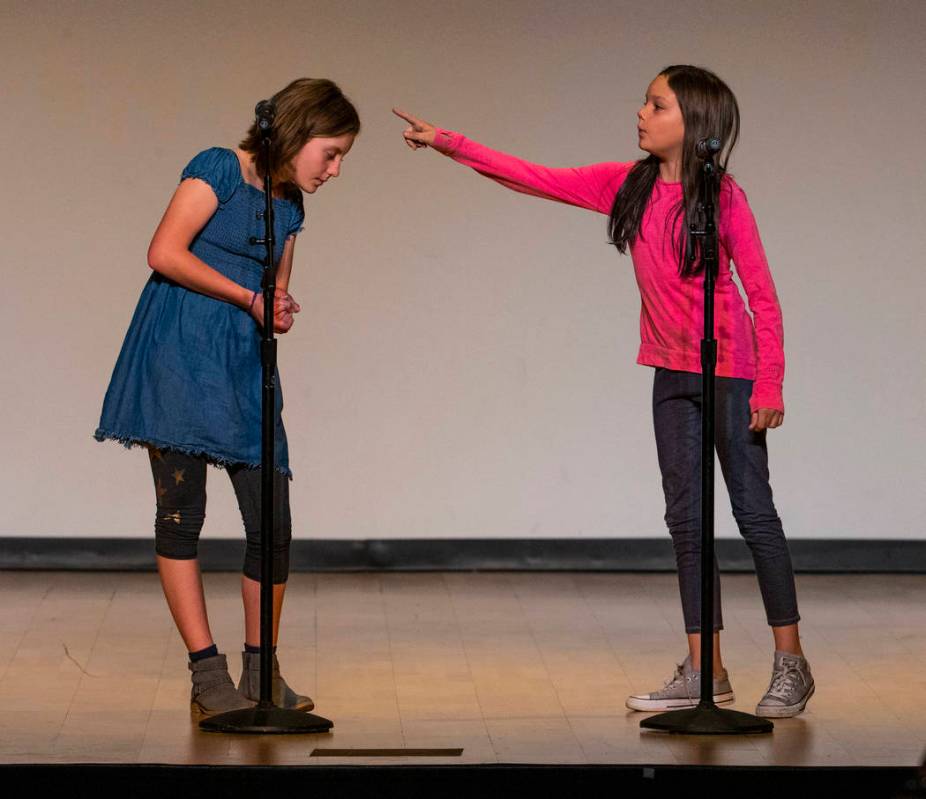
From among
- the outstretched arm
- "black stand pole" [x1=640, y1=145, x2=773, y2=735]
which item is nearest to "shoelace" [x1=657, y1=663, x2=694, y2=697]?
"black stand pole" [x1=640, y1=145, x2=773, y2=735]

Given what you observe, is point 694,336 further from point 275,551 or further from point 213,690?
point 213,690

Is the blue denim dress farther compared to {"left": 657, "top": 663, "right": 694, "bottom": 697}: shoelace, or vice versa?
{"left": 657, "top": 663, "right": 694, "bottom": 697}: shoelace

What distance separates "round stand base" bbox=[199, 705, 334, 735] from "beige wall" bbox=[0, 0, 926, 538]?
7.07 ft

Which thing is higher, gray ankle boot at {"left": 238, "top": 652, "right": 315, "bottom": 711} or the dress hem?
the dress hem

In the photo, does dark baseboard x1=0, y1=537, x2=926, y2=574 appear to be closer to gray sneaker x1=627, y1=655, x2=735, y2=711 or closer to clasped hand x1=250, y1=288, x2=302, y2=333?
gray sneaker x1=627, y1=655, x2=735, y2=711

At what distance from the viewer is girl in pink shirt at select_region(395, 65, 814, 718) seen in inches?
127

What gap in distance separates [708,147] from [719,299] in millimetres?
374

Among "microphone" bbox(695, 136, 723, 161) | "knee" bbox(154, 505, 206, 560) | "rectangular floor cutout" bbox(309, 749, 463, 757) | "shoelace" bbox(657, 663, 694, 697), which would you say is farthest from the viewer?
"shoelace" bbox(657, 663, 694, 697)

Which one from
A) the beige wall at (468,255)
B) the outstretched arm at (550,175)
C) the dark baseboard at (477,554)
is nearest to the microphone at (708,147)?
the outstretched arm at (550,175)

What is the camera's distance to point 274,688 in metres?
3.23

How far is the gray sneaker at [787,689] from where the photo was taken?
3.24 metres

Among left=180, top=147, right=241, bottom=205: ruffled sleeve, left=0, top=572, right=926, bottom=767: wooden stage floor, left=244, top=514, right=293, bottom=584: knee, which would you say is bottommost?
left=0, top=572, right=926, bottom=767: wooden stage floor

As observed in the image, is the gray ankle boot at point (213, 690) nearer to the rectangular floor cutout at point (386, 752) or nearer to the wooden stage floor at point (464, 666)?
the wooden stage floor at point (464, 666)

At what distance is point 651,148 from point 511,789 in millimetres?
1294
